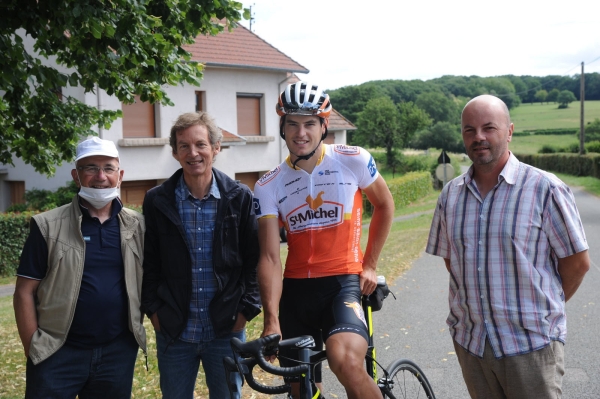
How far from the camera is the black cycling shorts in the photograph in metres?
3.55

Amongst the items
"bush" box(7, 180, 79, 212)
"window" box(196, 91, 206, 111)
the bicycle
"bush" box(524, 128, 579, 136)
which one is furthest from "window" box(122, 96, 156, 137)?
"bush" box(524, 128, 579, 136)

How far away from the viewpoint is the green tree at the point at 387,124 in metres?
77.8

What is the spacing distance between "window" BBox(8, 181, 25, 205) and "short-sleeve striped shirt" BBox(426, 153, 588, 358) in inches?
1064

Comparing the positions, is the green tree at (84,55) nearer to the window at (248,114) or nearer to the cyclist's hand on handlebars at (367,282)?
the cyclist's hand on handlebars at (367,282)

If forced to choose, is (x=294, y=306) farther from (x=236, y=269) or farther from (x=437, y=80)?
(x=437, y=80)

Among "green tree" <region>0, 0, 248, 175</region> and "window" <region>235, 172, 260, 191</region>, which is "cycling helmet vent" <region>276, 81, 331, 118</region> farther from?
"window" <region>235, 172, 260, 191</region>

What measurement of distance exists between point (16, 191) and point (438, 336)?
24.4 m

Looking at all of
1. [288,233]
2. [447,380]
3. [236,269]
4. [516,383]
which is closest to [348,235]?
[288,233]

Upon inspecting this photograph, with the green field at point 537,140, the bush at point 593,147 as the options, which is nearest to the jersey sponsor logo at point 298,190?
the bush at point 593,147

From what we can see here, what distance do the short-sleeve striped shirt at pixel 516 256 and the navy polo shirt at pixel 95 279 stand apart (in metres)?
1.89

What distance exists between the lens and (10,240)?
1736cm

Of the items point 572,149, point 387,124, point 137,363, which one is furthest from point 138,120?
point 572,149

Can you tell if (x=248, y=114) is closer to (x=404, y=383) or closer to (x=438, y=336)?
(x=438, y=336)

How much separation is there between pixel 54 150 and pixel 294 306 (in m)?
6.78
